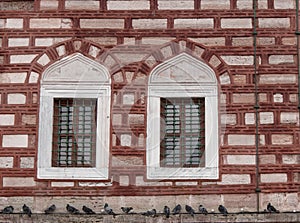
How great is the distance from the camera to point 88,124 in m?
12.5

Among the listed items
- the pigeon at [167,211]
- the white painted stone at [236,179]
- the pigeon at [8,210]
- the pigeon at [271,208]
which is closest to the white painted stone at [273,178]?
the white painted stone at [236,179]

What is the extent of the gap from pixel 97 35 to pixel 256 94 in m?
2.53

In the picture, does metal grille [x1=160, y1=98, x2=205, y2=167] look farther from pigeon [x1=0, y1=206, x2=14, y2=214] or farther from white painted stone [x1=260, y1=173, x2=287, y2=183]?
pigeon [x1=0, y1=206, x2=14, y2=214]

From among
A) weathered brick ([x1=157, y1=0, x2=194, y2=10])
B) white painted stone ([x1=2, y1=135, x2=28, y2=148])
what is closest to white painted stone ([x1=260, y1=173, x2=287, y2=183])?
weathered brick ([x1=157, y1=0, x2=194, y2=10])

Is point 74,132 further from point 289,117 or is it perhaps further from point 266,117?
point 289,117

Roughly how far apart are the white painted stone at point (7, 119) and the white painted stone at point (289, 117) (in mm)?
3944

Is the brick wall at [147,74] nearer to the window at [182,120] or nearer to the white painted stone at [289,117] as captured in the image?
the white painted stone at [289,117]

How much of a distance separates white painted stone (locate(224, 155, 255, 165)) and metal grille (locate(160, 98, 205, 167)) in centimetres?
37

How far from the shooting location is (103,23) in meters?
12.7

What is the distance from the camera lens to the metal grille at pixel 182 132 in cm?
1239

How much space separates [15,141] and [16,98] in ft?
2.13

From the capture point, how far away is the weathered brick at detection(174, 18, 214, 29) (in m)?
12.6

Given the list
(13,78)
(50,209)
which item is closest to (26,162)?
(50,209)

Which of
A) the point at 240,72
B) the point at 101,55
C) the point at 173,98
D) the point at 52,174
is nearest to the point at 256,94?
the point at 240,72
